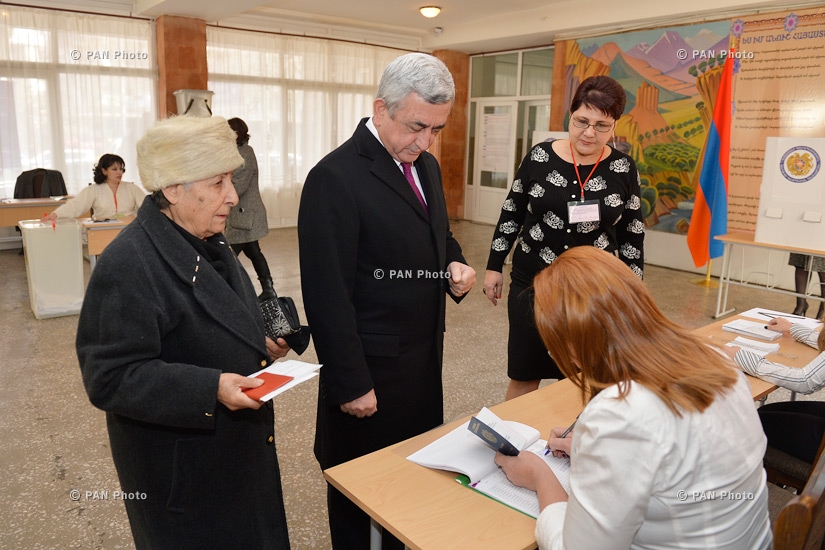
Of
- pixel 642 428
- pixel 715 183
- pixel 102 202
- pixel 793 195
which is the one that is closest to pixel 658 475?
pixel 642 428

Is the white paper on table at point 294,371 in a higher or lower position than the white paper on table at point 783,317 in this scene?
higher

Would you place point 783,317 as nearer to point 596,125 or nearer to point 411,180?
point 596,125

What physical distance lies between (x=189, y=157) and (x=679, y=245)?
7537 mm

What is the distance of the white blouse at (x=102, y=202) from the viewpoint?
5586 mm

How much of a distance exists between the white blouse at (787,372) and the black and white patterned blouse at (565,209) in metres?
0.54

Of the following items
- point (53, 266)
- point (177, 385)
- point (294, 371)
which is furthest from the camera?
point (53, 266)

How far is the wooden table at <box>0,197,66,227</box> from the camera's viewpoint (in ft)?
21.2

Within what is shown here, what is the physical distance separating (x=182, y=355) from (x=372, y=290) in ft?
1.83

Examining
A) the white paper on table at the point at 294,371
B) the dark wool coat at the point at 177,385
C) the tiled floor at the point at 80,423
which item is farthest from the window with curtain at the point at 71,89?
the white paper on table at the point at 294,371

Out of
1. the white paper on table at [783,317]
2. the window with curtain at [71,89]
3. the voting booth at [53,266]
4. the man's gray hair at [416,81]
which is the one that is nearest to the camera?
the man's gray hair at [416,81]

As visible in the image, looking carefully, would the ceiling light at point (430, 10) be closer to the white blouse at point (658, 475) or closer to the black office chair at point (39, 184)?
the black office chair at point (39, 184)

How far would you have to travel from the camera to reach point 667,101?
7.64 m

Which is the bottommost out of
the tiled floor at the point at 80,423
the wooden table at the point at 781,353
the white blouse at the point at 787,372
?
the tiled floor at the point at 80,423

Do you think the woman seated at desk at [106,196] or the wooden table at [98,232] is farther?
the woman seated at desk at [106,196]
